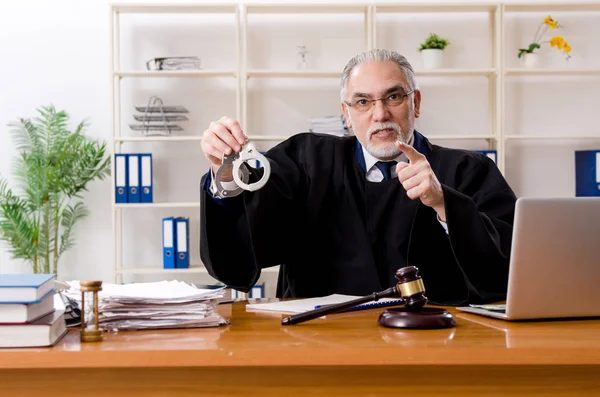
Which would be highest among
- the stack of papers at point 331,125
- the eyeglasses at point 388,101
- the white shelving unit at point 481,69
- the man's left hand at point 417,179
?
the white shelving unit at point 481,69

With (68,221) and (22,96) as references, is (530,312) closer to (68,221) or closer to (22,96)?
(68,221)

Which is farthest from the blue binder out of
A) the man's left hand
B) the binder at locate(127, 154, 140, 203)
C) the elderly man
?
the man's left hand

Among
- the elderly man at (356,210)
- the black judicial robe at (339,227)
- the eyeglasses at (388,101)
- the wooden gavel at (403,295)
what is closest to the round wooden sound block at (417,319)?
the wooden gavel at (403,295)

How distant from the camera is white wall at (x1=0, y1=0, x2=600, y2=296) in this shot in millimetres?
4684

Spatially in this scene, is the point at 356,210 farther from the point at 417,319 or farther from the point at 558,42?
the point at 558,42

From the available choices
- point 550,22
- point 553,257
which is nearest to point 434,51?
point 550,22

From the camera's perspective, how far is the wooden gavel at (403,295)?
1332 mm

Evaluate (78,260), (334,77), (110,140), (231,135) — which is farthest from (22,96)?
(231,135)

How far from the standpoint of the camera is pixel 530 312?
140cm

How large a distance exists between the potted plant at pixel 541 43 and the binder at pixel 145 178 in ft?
7.83

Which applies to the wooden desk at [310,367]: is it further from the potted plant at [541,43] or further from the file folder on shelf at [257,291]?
the potted plant at [541,43]

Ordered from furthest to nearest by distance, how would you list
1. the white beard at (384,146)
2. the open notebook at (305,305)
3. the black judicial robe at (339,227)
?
the white beard at (384,146) < the black judicial robe at (339,227) < the open notebook at (305,305)

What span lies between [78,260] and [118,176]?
2.38 feet

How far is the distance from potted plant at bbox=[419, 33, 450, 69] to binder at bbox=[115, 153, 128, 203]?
1.90 m
